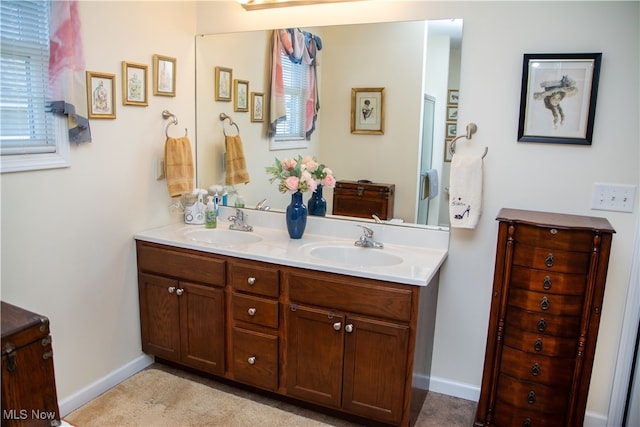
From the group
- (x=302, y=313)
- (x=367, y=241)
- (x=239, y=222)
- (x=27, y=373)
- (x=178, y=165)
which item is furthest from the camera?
(x=239, y=222)

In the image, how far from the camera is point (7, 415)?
3.97ft

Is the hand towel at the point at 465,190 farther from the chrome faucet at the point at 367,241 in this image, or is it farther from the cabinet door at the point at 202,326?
the cabinet door at the point at 202,326

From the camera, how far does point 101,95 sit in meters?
2.31

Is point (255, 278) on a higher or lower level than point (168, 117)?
lower

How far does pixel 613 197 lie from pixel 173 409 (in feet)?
7.53

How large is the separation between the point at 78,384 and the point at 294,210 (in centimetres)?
139

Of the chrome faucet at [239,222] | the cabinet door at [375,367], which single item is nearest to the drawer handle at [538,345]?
the cabinet door at [375,367]

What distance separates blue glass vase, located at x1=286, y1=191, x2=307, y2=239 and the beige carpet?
0.91 metres

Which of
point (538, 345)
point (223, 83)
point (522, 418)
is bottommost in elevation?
point (522, 418)

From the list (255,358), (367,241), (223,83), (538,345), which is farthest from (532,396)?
(223,83)

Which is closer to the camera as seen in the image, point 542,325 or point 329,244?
point 542,325

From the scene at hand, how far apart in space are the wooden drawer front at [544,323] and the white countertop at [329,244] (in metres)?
0.38

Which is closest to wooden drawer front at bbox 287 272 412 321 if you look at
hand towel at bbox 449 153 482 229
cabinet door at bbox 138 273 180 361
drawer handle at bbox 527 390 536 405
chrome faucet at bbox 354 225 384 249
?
chrome faucet at bbox 354 225 384 249

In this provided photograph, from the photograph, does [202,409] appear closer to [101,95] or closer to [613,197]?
[101,95]
